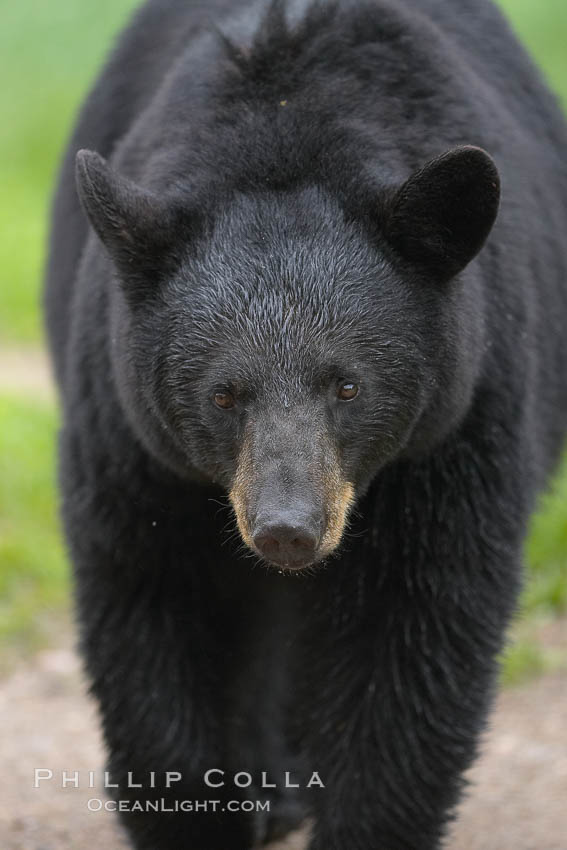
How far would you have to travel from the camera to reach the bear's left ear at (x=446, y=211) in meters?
3.71

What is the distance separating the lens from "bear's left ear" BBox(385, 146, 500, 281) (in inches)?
146

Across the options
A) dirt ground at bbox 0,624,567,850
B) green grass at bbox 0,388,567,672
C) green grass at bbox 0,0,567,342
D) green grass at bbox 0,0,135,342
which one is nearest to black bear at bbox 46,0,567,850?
dirt ground at bbox 0,624,567,850

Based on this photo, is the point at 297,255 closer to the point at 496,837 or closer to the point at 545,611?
the point at 496,837

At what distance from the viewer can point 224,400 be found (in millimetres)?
3848

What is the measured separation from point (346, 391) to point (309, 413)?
15cm

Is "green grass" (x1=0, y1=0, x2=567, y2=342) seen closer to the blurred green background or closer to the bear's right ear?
the blurred green background

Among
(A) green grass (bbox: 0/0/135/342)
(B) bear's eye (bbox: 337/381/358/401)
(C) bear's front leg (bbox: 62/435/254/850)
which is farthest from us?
(A) green grass (bbox: 0/0/135/342)

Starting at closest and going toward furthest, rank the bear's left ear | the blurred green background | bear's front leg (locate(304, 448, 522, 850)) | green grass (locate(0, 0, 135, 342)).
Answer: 1. the bear's left ear
2. bear's front leg (locate(304, 448, 522, 850))
3. the blurred green background
4. green grass (locate(0, 0, 135, 342))

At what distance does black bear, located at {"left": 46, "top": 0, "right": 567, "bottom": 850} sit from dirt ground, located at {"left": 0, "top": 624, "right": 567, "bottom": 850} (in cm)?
64

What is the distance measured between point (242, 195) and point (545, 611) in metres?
3.98

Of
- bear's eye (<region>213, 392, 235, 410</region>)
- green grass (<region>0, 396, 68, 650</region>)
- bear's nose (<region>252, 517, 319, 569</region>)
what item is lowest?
green grass (<region>0, 396, 68, 650</region>)

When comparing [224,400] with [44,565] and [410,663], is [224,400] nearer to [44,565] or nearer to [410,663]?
[410,663]

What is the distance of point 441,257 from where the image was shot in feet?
12.8

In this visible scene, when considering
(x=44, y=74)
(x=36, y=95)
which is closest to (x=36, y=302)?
(x=36, y=95)
